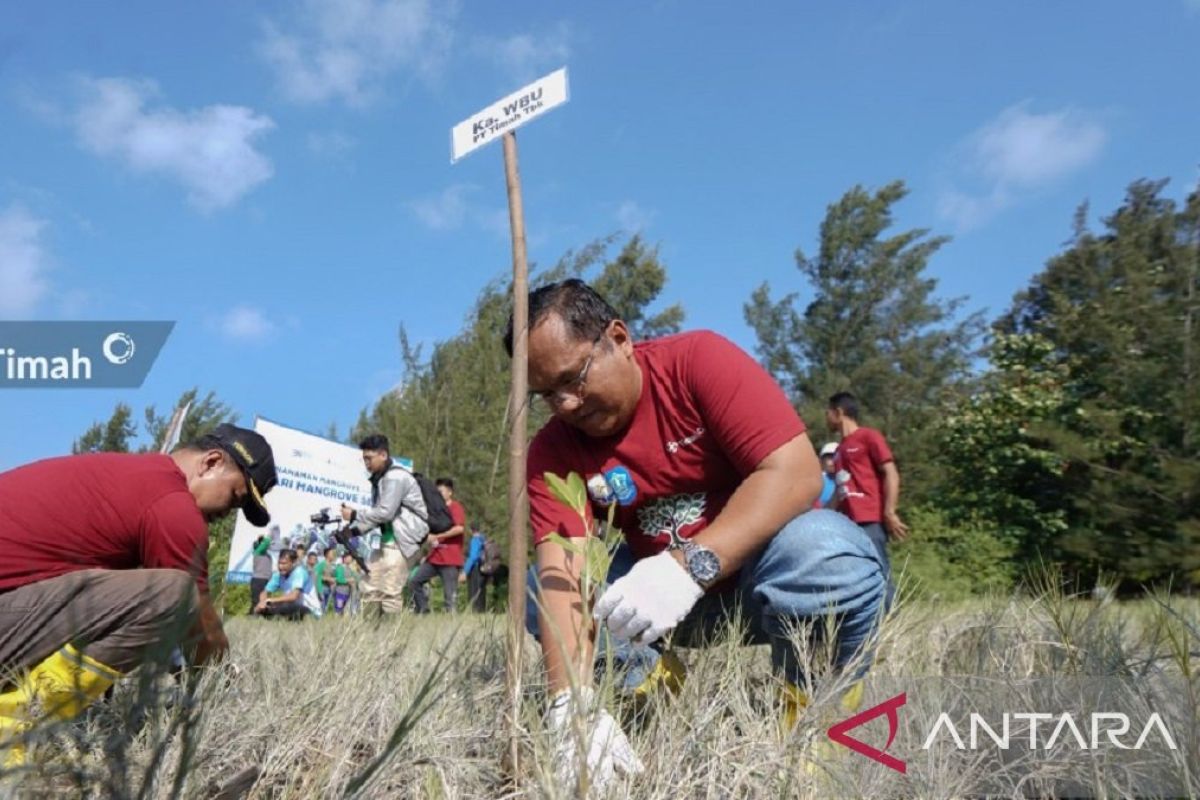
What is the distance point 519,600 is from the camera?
1.63m

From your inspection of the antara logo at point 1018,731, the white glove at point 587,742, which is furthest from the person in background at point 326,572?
the antara logo at point 1018,731

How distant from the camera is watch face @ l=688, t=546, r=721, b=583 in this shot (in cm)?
175

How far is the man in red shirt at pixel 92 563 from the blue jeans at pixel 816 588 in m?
0.91

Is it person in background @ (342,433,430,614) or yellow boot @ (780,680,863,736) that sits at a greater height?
person in background @ (342,433,430,614)

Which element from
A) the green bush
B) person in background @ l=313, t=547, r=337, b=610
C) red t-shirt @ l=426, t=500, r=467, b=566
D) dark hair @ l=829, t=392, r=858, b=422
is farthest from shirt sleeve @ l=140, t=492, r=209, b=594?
the green bush

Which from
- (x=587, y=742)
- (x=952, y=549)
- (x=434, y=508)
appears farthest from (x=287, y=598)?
(x=952, y=549)

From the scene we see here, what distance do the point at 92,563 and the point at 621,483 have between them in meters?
1.36

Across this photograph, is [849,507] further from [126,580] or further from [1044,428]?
[1044,428]

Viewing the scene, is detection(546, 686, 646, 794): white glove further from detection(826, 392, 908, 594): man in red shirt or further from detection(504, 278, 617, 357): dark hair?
detection(826, 392, 908, 594): man in red shirt

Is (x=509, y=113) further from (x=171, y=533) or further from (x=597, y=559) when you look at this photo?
(x=171, y=533)

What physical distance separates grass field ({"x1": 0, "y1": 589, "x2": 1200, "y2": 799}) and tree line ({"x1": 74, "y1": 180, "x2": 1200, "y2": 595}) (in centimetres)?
75

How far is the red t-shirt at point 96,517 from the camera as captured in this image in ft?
6.88

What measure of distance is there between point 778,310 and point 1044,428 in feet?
43.3

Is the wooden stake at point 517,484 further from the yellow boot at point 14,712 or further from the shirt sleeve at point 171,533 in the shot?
the shirt sleeve at point 171,533
